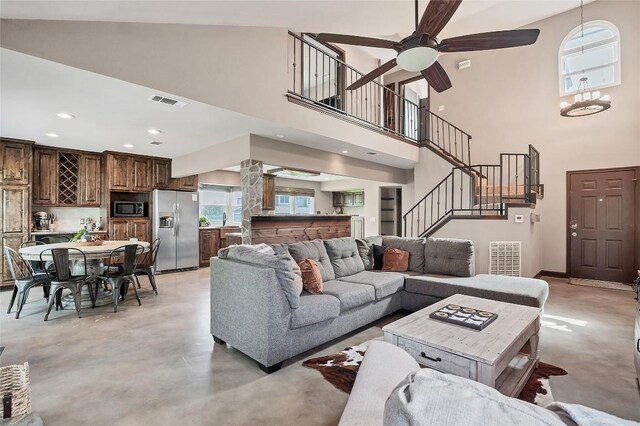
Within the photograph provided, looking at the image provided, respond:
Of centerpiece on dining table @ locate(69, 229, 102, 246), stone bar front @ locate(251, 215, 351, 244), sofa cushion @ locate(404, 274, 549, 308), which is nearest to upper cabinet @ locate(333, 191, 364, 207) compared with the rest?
stone bar front @ locate(251, 215, 351, 244)

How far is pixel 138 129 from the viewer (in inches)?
181

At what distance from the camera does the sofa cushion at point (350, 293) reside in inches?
119

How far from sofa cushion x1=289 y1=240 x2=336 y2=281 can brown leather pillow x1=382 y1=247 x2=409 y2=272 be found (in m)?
0.94

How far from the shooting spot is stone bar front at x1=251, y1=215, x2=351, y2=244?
522cm

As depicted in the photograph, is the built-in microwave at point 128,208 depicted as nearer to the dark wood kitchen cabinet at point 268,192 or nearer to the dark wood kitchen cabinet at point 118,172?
the dark wood kitchen cabinet at point 118,172

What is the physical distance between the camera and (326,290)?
10.5 feet

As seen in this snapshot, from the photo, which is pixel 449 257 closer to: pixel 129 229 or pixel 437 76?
pixel 437 76

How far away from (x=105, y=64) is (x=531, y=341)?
14.4 ft

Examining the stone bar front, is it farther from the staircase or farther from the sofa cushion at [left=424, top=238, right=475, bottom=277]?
the sofa cushion at [left=424, top=238, right=475, bottom=277]

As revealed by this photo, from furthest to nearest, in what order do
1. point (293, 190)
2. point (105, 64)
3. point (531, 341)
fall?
point (293, 190) < point (105, 64) < point (531, 341)

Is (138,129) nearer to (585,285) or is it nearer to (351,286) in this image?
(351,286)

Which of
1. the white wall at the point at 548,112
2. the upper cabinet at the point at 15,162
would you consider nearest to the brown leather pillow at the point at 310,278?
the white wall at the point at 548,112

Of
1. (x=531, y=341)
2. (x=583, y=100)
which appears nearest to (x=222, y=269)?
(x=531, y=341)

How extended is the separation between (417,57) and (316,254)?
227 cm
